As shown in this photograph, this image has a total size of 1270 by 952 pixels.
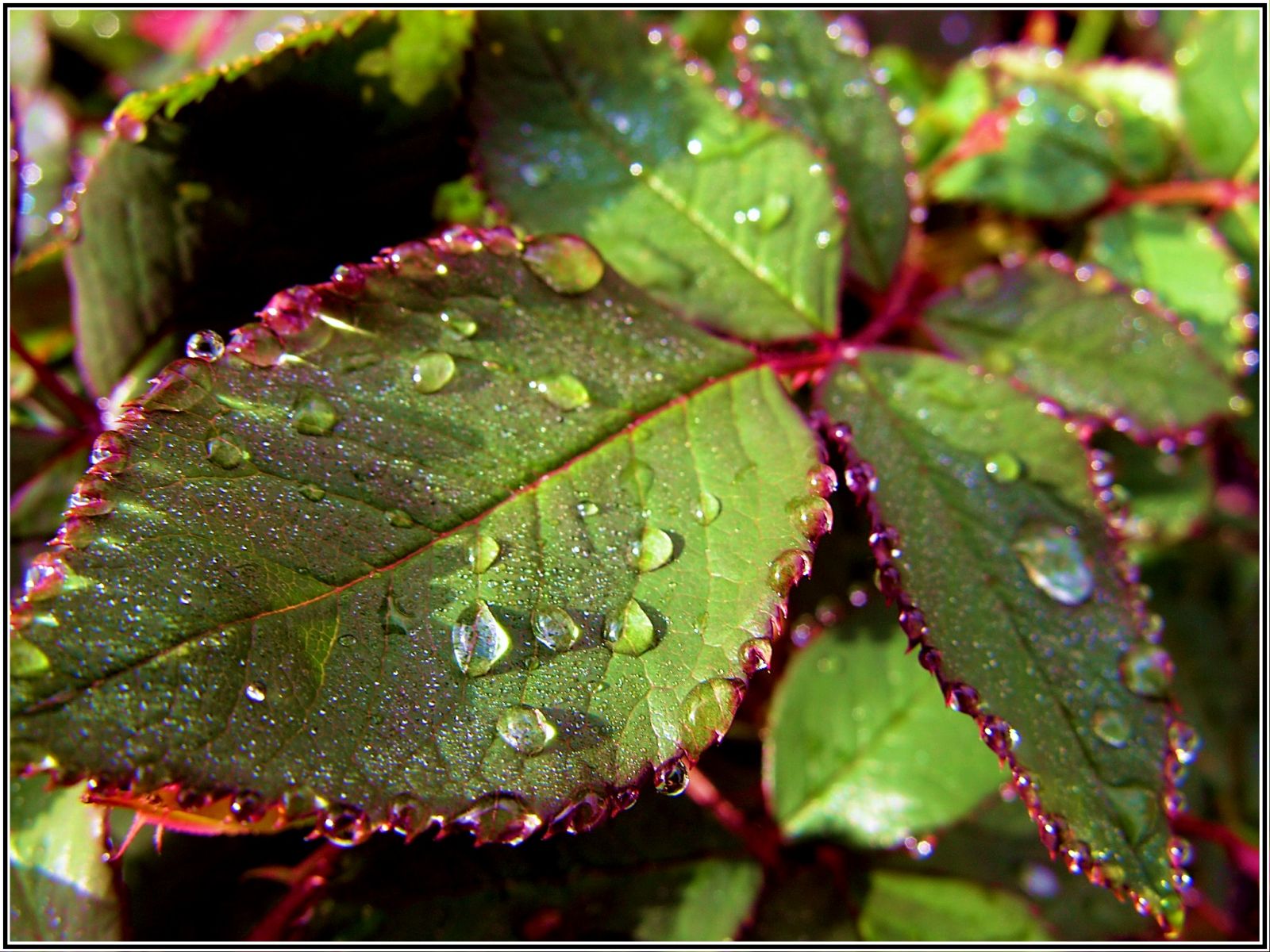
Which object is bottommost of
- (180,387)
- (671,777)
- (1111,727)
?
(1111,727)

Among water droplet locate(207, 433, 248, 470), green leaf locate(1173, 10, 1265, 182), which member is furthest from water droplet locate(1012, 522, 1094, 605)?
green leaf locate(1173, 10, 1265, 182)

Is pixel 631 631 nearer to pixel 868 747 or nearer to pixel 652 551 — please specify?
pixel 652 551

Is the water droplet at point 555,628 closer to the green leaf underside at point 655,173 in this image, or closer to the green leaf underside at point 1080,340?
the green leaf underside at point 655,173

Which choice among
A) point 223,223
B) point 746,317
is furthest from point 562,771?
point 223,223

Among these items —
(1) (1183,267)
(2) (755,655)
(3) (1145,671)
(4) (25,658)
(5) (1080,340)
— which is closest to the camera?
(4) (25,658)

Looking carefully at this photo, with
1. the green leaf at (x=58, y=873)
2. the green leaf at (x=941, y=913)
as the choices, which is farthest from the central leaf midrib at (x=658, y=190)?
the green leaf at (x=58, y=873)

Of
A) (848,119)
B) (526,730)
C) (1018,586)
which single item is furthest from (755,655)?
(848,119)
